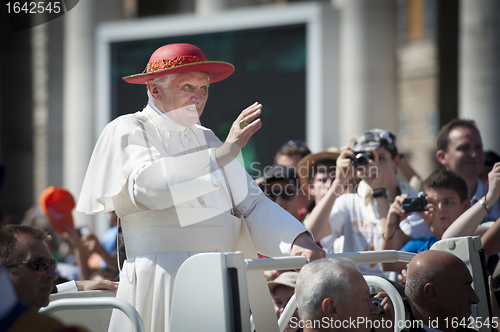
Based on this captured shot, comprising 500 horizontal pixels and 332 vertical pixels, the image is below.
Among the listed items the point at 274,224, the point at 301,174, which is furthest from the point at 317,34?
the point at 274,224

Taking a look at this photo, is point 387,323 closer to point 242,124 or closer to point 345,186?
point 242,124

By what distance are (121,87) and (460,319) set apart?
528 cm

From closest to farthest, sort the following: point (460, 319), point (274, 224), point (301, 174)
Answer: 1. point (460, 319)
2. point (274, 224)
3. point (301, 174)

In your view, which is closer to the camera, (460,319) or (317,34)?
(460,319)

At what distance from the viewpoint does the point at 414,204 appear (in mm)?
3863

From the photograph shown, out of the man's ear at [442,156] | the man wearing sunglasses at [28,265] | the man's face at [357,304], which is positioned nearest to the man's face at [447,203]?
the man's ear at [442,156]

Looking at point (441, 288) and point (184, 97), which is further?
point (184, 97)

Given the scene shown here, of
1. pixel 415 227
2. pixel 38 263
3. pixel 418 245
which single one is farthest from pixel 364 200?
pixel 38 263

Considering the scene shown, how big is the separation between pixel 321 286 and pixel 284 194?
2.21 meters

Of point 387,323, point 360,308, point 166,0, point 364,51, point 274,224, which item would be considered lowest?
point 387,323

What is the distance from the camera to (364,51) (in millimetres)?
9117

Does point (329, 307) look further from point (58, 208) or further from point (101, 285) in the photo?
point (58, 208)

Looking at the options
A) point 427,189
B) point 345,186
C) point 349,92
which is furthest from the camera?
point 349,92

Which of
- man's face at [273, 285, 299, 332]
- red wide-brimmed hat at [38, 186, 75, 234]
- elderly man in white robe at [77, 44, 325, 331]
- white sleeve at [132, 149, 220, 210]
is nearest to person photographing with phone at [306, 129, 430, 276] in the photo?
man's face at [273, 285, 299, 332]
